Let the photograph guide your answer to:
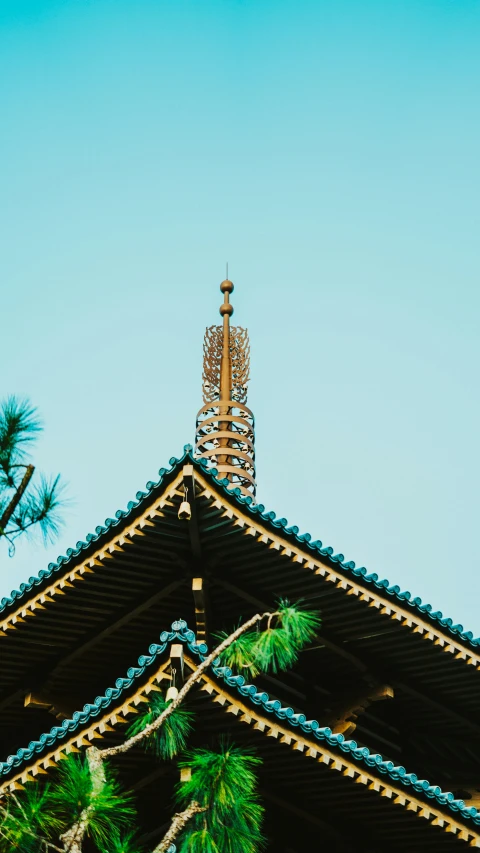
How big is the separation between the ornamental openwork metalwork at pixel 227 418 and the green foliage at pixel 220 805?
8300mm

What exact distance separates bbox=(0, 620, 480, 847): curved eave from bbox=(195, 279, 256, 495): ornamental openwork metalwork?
742cm

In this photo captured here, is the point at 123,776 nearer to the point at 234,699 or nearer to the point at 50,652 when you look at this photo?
the point at 234,699

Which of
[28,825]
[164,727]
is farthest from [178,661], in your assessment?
[28,825]

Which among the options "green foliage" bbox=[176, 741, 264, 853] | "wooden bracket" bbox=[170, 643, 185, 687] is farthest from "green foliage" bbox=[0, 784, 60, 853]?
"wooden bracket" bbox=[170, 643, 185, 687]

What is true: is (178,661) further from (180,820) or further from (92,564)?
(92,564)

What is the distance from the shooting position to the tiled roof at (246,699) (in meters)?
7.86

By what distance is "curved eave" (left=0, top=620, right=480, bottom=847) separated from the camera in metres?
7.89

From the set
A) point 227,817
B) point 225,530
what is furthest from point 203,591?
point 227,817

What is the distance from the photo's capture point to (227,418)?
16078 mm

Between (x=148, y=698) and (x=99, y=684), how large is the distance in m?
4.05

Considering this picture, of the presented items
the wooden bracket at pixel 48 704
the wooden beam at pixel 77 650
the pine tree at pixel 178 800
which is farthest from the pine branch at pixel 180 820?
the wooden bracket at pixel 48 704

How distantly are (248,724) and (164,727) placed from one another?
738 millimetres

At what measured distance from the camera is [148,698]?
26.0 feet

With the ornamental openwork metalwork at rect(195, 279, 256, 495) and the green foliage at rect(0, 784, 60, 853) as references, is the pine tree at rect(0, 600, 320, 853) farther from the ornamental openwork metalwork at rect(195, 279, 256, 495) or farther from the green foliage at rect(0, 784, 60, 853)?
the ornamental openwork metalwork at rect(195, 279, 256, 495)
